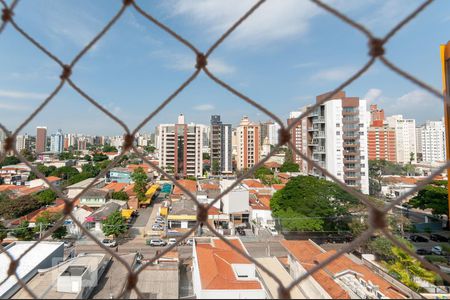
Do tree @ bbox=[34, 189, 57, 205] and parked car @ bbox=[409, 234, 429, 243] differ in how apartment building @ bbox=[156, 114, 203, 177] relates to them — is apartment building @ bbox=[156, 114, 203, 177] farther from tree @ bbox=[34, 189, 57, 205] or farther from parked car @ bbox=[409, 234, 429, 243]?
parked car @ bbox=[409, 234, 429, 243]

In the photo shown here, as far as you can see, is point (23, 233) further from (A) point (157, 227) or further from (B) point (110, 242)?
(A) point (157, 227)

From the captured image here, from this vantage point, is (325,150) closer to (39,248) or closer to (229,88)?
(39,248)

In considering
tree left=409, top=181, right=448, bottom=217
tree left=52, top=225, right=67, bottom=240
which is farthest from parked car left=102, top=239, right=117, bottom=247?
tree left=409, top=181, right=448, bottom=217

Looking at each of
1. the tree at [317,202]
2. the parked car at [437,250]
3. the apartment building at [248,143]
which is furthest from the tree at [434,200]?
the apartment building at [248,143]

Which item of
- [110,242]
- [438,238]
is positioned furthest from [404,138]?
[110,242]

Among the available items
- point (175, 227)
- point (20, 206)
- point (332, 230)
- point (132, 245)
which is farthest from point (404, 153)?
point (20, 206)
